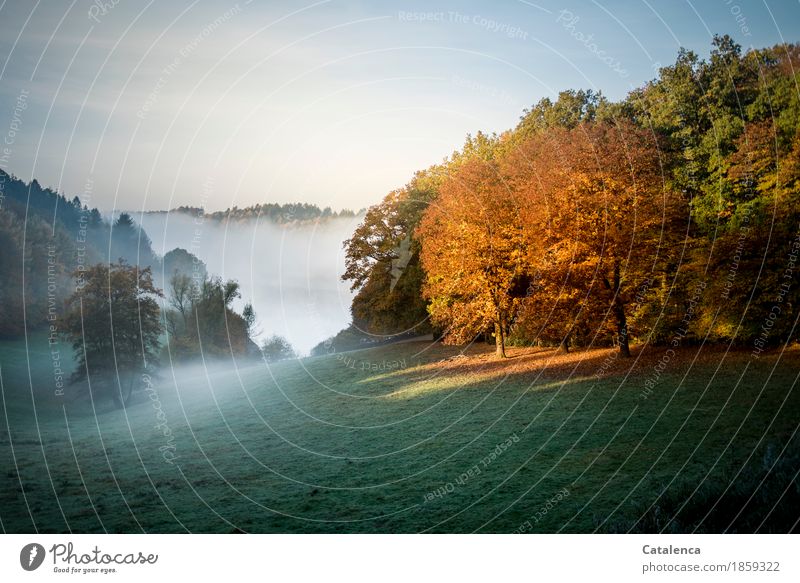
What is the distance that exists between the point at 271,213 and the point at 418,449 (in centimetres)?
823

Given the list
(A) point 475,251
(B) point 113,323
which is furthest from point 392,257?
(B) point 113,323

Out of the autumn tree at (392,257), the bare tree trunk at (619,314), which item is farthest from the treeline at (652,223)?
the autumn tree at (392,257)

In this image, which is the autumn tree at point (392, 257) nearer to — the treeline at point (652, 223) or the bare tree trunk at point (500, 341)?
the treeline at point (652, 223)

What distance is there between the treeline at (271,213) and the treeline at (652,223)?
6.70m

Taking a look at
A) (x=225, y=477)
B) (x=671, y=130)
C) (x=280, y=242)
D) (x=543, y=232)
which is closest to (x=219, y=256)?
(x=280, y=242)

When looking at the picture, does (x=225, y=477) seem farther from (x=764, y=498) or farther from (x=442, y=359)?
(x=442, y=359)

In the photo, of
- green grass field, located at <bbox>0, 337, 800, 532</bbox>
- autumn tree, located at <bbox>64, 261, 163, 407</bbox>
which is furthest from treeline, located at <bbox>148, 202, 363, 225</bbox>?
green grass field, located at <bbox>0, 337, 800, 532</bbox>

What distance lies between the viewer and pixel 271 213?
17734mm

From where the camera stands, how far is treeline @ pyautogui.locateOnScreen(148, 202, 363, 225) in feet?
52.5

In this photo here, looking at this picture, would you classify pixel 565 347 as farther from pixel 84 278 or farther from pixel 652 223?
pixel 84 278
